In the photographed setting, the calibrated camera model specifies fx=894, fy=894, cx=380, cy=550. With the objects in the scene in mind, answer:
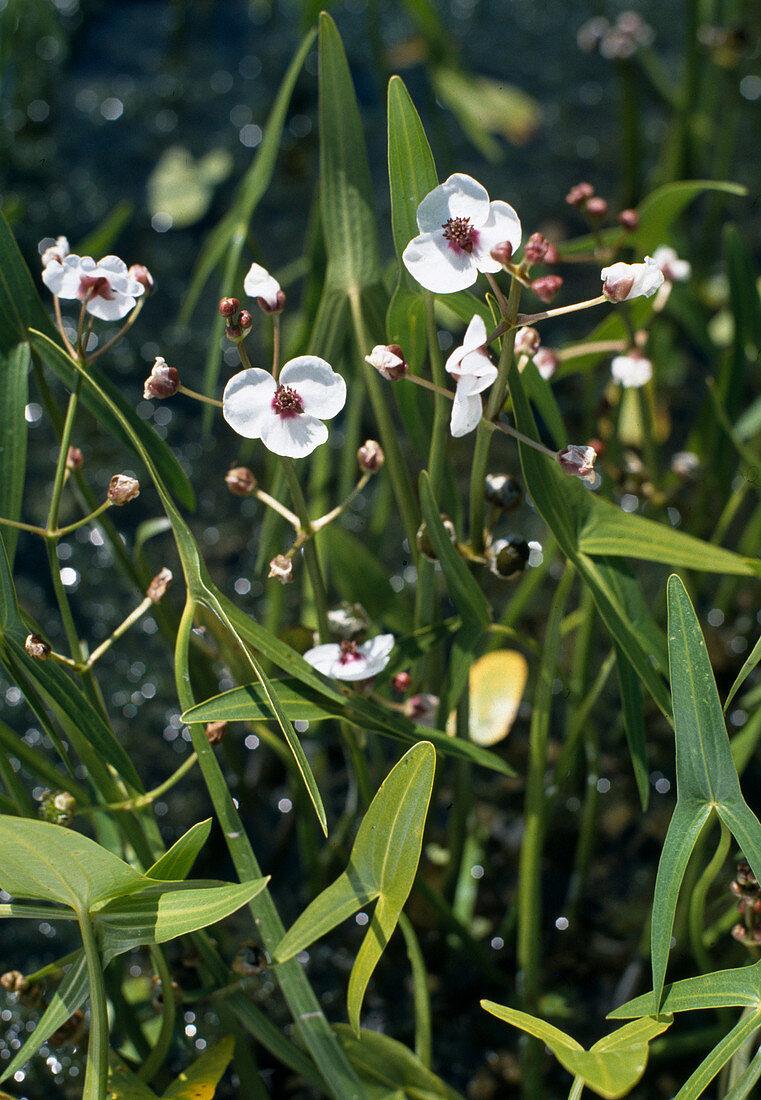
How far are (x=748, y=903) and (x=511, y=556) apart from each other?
0.31 meters

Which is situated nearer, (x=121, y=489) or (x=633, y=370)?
(x=121, y=489)

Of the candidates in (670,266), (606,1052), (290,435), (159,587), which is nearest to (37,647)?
(159,587)

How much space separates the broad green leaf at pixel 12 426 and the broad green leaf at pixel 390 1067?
1.55 ft

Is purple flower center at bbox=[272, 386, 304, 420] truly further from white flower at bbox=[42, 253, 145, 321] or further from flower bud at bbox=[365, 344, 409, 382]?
white flower at bbox=[42, 253, 145, 321]

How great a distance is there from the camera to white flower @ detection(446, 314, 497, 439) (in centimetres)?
55

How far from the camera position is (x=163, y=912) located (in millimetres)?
560

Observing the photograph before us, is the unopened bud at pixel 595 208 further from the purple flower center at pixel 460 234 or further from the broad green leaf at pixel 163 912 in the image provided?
the broad green leaf at pixel 163 912

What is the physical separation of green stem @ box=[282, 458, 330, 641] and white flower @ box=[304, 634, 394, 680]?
0.03 m

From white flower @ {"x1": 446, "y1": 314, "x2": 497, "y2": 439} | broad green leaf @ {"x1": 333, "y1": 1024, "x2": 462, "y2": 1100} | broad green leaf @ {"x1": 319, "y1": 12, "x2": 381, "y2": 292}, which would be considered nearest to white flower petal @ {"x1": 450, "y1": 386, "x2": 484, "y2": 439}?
white flower @ {"x1": 446, "y1": 314, "x2": 497, "y2": 439}

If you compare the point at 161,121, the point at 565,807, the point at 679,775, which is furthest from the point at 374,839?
the point at 161,121

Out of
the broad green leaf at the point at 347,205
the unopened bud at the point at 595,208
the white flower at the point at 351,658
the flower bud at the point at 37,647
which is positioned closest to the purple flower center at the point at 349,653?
the white flower at the point at 351,658

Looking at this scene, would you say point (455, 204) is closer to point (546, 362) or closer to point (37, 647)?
point (546, 362)

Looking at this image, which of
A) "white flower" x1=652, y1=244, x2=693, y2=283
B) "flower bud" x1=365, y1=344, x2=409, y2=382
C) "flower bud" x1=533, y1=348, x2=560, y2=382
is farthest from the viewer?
"white flower" x1=652, y1=244, x2=693, y2=283

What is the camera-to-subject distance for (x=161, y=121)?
5.92 ft
